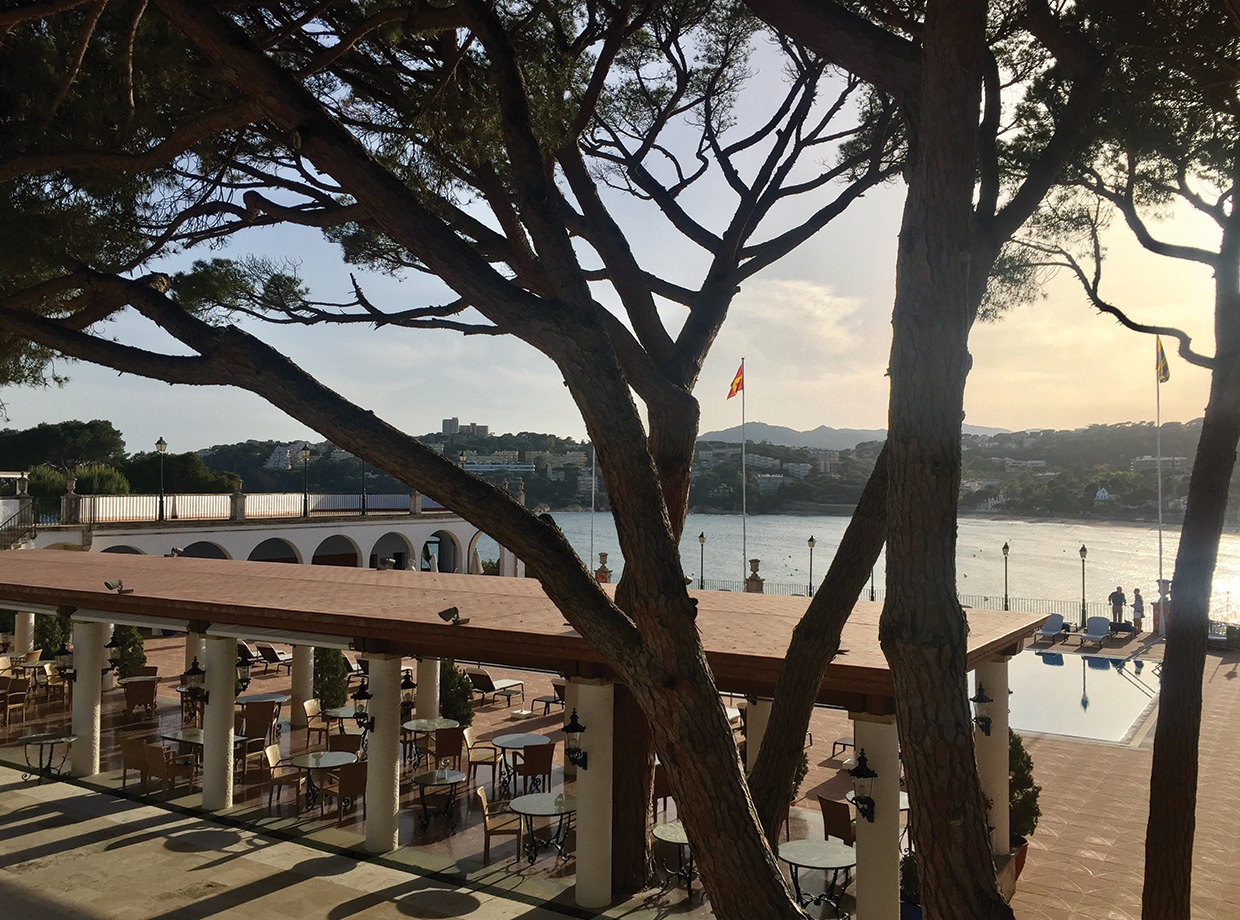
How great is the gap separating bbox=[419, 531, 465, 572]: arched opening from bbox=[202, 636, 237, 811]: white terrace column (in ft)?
74.4

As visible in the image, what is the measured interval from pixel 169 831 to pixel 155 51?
7.70m

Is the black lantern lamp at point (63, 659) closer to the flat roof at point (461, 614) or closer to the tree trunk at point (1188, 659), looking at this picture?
the flat roof at point (461, 614)

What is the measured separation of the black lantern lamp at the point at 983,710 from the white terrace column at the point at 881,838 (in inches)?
74.5

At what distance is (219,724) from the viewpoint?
33.6 ft

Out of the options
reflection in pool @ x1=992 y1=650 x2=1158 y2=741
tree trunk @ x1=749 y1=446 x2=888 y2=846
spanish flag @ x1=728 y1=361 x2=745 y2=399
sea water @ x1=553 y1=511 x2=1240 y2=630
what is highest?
spanish flag @ x1=728 y1=361 x2=745 y2=399

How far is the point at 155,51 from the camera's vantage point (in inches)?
212

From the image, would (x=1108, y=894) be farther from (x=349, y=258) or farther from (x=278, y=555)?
(x=278, y=555)

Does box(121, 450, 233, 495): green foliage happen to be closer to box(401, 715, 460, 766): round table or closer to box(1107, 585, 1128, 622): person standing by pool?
box(401, 715, 460, 766): round table

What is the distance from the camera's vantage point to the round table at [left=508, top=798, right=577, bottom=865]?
346 inches

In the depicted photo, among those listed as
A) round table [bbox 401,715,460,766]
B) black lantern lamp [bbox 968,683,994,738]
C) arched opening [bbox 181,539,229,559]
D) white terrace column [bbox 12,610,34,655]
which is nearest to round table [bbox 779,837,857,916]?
black lantern lamp [bbox 968,683,994,738]

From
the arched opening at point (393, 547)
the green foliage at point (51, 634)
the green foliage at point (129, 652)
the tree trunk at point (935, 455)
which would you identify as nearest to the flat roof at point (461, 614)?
the green foliage at point (129, 652)

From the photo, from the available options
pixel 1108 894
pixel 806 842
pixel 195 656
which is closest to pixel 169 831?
pixel 195 656

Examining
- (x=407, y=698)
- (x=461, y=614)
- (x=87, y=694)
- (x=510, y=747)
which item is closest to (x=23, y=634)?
Result: (x=87, y=694)

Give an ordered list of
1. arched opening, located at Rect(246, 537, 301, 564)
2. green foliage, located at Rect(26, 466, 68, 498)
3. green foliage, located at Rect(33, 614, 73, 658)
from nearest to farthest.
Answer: green foliage, located at Rect(33, 614, 73, 658), arched opening, located at Rect(246, 537, 301, 564), green foliage, located at Rect(26, 466, 68, 498)
